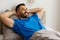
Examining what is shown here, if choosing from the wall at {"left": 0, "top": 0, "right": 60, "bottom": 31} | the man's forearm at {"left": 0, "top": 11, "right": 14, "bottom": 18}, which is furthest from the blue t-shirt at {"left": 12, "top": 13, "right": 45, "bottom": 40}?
the wall at {"left": 0, "top": 0, "right": 60, "bottom": 31}

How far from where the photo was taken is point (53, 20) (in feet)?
11.1

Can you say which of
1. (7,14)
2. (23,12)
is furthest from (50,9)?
(7,14)

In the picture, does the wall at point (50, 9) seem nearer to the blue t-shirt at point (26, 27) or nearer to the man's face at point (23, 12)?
the man's face at point (23, 12)

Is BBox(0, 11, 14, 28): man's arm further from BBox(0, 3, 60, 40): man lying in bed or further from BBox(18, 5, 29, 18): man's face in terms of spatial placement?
BBox(18, 5, 29, 18): man's face

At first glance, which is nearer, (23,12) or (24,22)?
(24,22)

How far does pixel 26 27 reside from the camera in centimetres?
251

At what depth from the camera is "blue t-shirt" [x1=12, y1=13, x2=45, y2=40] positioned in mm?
2465

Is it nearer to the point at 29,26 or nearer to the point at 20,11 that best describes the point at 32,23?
the point at 29,26

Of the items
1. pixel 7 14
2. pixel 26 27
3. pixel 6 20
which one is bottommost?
pixel 26 27

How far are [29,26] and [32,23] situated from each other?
11cm

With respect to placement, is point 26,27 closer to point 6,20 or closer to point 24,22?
point 24,22

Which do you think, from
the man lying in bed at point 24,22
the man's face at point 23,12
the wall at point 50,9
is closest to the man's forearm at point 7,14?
the man lying in bed at point 24,22

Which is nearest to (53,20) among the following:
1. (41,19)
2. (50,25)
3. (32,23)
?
(50,25)

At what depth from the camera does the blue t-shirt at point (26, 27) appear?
2.46 meters
